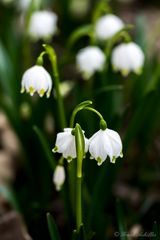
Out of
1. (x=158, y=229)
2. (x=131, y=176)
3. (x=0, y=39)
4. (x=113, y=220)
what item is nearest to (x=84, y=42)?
(x=0, y=39)

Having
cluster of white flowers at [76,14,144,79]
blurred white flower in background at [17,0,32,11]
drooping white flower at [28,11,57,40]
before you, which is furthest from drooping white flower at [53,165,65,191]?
blurred white flower in background at [17,0,32,11]

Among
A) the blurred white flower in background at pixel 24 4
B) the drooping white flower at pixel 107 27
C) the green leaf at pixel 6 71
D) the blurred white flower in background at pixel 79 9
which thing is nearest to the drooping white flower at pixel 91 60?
the drooping white flower at pixel 107 27

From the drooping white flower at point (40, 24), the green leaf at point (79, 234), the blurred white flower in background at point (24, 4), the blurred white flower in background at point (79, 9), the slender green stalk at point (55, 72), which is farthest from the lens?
the blurred white flower in background at point (79, 9)

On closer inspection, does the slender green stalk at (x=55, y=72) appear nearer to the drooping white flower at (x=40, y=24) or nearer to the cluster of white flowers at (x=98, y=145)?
the cluster of white flowers at (x=98, y=145)

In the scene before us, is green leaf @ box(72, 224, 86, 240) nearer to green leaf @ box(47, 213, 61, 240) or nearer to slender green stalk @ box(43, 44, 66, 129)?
green leaf @ box(47, 213, 61, 240)

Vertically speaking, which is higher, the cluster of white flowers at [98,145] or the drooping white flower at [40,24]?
the drooping white flower at [40,24]

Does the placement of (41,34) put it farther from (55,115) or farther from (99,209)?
(99,209)
